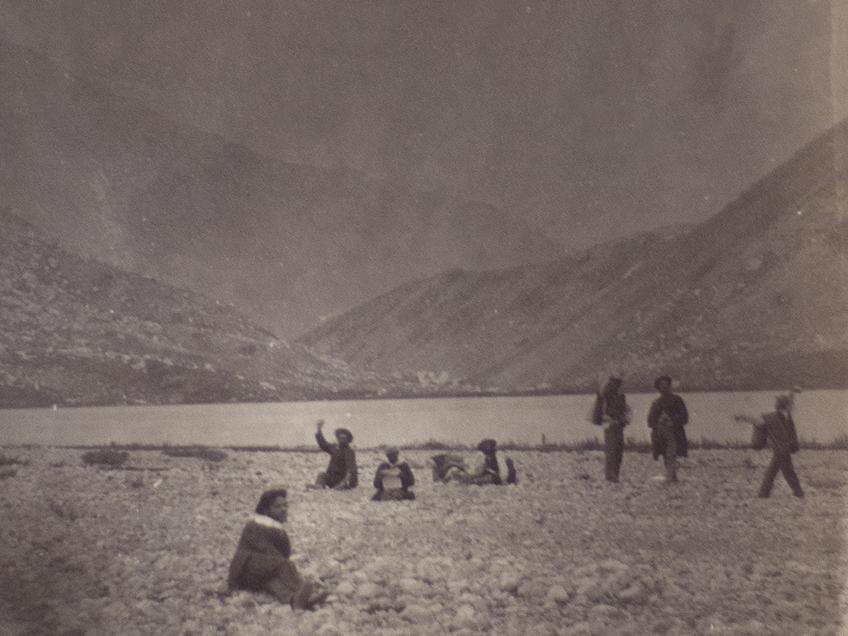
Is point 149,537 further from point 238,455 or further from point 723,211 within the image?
point 723,211

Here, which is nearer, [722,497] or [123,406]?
[722,497]

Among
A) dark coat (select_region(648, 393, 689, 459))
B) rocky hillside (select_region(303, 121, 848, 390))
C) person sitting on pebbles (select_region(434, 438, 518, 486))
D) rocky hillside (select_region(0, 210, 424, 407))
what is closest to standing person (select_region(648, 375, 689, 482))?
dark coat (select_region(648, 393, 689, 459))

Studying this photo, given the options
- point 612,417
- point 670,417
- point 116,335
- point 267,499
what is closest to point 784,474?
point 670,417

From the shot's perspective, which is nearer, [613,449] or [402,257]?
[402,257]

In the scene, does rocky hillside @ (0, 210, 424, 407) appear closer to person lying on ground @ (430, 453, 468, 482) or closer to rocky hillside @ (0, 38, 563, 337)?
rocky hillside @ (0, 38, 563, 337)

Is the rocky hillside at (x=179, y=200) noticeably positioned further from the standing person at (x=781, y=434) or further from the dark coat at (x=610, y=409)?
the standing person at (x=781, y=434)

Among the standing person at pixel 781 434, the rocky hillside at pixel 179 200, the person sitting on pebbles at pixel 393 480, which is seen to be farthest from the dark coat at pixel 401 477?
the standing person at pixel 781 434

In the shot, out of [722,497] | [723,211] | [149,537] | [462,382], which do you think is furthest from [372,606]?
[723,211]

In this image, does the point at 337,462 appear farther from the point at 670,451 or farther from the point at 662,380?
the point at 670,451
